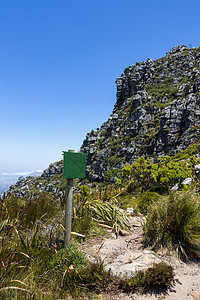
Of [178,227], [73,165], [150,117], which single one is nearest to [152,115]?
[150,117]

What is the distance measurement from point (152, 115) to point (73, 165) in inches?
2392

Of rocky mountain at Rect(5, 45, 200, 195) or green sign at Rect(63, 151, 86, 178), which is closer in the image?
green sign at Rect(63, 151, 86, 178)

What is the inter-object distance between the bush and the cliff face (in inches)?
→ 1535

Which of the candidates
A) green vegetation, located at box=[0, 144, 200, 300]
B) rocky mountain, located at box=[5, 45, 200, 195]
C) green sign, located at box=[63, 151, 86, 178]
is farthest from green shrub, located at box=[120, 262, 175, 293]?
rocky mountain, located at box=[5, 45, 200, 195]

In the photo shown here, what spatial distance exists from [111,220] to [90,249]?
1227 mm

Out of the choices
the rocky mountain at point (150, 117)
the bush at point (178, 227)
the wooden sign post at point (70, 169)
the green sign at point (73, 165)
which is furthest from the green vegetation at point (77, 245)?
the rocky mountain at point (150, 117)

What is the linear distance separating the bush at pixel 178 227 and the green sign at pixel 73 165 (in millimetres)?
1918

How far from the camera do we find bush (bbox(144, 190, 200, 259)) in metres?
3.17

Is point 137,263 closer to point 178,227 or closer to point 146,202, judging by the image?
point 178,227

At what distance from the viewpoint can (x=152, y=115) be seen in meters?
59.2

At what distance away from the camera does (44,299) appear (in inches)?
79.0

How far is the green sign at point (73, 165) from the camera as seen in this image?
2756 millimetres

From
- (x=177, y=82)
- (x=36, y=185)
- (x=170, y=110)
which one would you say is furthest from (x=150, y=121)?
(x=36, y=185)

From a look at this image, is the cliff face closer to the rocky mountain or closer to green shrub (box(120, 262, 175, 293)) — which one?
the rocky mountain
